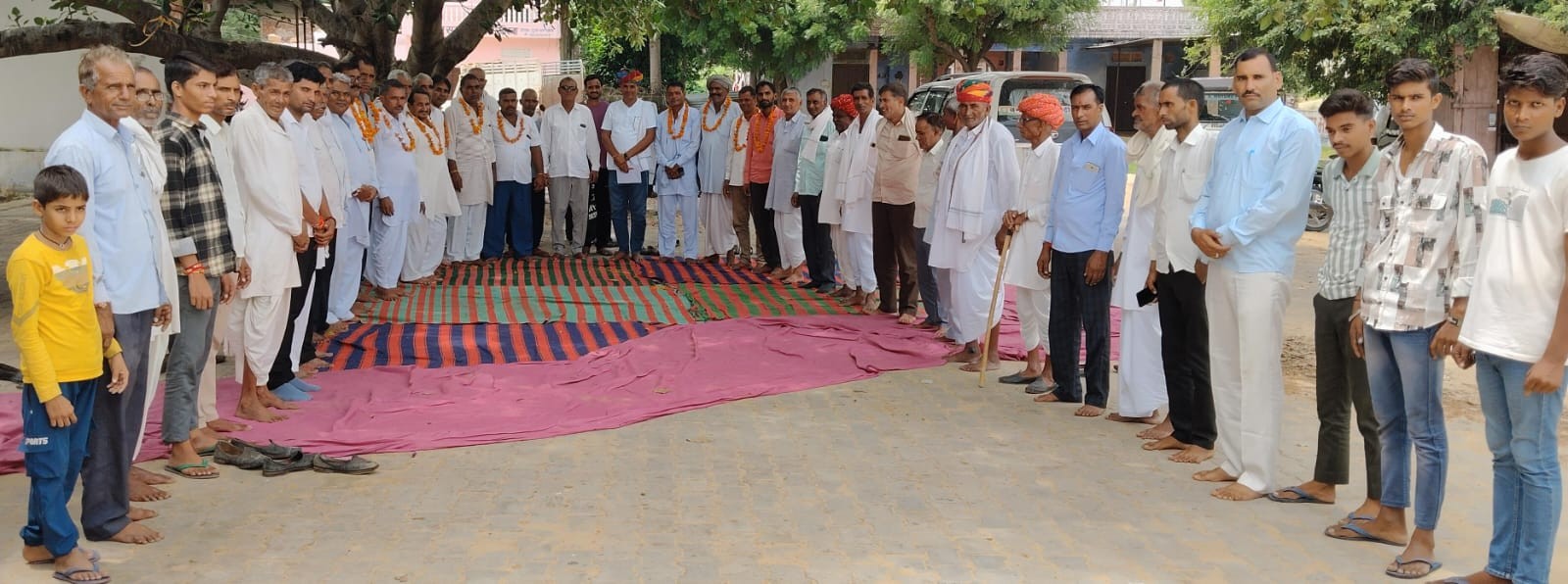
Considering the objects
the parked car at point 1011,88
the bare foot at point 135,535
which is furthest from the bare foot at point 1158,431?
the parked car at point 1011,88

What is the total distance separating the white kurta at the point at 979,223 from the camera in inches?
296

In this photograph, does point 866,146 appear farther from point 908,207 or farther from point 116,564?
point 116,564

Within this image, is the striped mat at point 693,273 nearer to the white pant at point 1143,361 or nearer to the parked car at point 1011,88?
the white pant at point 1143,361

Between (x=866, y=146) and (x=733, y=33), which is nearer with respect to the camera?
(x=866, y=146)

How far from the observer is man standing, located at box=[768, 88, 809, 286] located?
36.3 ft

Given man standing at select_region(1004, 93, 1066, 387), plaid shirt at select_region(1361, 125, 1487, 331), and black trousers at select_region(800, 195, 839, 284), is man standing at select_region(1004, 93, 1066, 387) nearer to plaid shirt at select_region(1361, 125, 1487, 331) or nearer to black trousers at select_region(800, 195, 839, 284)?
plaid shirt at select_region(1361, 125, 1487, 331)

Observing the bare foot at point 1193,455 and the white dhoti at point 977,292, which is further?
the white dhoti at point 977,292

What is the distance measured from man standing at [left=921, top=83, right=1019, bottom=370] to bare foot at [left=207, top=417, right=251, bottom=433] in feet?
12.6

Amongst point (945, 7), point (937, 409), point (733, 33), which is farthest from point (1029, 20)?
point (937, 409)

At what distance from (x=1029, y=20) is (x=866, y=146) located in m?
18.3

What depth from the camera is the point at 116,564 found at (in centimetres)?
412

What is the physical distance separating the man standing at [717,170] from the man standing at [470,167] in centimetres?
195

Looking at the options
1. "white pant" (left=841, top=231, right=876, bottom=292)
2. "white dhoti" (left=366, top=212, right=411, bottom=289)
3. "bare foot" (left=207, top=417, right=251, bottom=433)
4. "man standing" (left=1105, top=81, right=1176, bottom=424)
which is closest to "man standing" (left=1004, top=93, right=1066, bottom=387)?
"man standing" (left=1105, top=81, right=1176, bottom=424)

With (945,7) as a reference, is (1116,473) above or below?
below
